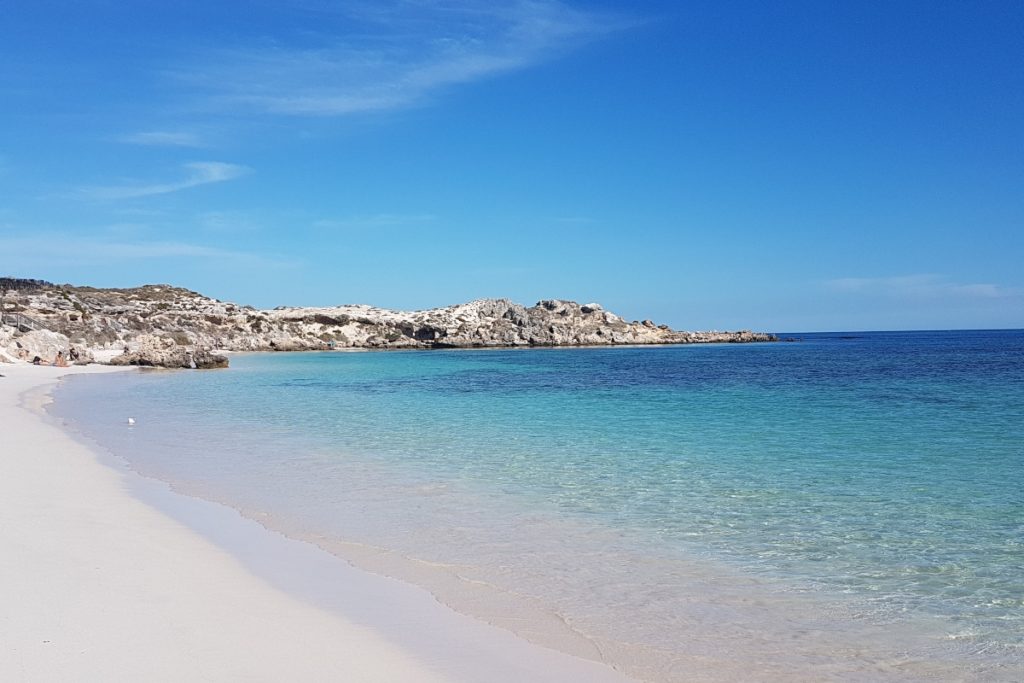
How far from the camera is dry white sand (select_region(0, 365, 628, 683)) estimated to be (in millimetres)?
4668

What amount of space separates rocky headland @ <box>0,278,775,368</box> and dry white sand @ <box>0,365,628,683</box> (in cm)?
5197

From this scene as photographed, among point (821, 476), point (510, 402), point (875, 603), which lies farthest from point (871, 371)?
point (875, 603)

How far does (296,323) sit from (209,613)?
10544 cm

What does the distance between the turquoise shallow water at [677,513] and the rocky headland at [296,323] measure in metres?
45.2

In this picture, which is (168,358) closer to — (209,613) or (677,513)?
(677,513)

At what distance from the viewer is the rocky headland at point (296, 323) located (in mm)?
72375

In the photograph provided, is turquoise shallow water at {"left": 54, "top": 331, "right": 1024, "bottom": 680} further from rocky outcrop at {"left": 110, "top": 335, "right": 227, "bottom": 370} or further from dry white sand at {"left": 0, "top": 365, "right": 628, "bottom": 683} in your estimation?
rocky outcrop at {"left": 110, "top": 335, "right": 227, "bottom": 370}

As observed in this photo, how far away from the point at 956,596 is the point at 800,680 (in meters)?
2.48

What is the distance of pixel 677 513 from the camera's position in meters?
9.47

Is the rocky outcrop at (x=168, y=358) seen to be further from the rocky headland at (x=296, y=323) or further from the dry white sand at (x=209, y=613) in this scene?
the dry white sand at (x=209, y=613)

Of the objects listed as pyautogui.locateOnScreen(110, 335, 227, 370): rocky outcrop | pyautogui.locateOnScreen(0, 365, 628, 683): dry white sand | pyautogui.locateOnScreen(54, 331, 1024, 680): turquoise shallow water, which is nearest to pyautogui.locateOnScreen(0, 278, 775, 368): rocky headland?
pyautogui.locateOnScreen(110, 335, 227, 370): rocky outcrop

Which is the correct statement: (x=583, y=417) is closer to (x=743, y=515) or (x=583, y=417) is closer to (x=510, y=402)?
(x=510, y=402)

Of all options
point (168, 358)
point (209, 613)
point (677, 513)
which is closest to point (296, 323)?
point (168, 358)

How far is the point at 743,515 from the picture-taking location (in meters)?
9.29
